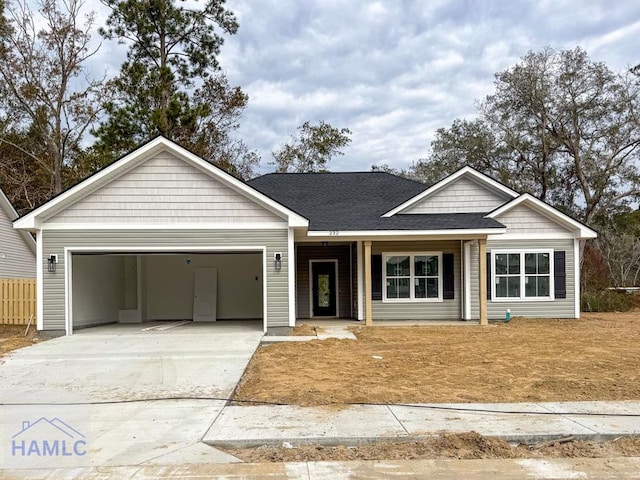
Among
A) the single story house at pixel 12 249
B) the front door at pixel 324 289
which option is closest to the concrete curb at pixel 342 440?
the front door at pixel 324 289

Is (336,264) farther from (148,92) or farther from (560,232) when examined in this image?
(148,92)

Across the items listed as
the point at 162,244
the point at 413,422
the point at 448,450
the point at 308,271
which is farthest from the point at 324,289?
the point at 448,450

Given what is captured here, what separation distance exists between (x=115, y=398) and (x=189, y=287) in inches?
421

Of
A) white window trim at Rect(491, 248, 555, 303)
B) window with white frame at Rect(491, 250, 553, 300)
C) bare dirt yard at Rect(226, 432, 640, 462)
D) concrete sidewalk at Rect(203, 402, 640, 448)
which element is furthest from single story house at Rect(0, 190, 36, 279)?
bare dirt yard at Rect(226, 432, 640, 462)

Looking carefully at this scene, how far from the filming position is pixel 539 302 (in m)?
15.5

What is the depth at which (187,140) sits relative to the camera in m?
25.9

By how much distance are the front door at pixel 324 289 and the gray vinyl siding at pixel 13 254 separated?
11.6 meters

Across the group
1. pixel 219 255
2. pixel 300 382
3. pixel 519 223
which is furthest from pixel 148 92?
pixel 300 382

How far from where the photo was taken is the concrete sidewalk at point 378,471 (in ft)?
14.1

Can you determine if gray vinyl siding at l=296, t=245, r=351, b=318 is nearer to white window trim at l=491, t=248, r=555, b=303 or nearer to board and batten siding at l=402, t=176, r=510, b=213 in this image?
board and batten siding at l=402, t=176, r=510, b=213

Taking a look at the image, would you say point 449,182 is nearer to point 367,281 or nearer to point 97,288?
point 367,281

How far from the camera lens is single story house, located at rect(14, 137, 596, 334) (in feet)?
41.5

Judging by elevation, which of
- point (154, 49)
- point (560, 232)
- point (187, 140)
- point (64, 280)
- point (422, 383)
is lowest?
point (422, 383)

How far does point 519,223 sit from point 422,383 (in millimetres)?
9479
